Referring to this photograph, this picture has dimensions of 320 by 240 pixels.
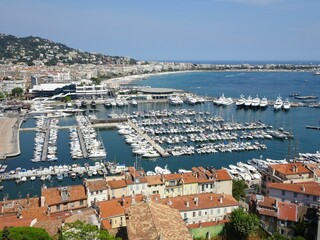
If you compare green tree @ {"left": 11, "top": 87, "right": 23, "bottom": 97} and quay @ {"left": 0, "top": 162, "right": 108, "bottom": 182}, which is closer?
quay @ {"left": 0, "top": 162, "right": 108, "bottom": 182}

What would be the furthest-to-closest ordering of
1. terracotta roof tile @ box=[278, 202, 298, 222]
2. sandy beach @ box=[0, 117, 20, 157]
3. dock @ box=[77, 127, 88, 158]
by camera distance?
1. sandy beach @ box=[0, 117, 20, 157]
2. dock @ box=[77, 127, 88, 158]
3. terracotta roof tile @ box=[278, 202, 298, 222]

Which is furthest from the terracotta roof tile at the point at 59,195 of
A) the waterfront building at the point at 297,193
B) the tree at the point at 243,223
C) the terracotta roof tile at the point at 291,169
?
the terracotta roof tile at the point at 291,169

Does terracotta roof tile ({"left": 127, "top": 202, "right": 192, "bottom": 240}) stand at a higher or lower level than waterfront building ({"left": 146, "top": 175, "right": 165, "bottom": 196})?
A: higher

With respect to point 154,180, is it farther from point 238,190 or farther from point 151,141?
point 151,141

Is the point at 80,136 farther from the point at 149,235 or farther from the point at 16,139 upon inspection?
the point at 149,235

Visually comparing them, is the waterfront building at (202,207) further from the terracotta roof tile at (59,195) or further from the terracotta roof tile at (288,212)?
the terracotta roof tile at (59,195)

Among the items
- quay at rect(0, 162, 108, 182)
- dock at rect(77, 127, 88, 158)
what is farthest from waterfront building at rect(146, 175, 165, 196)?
dock at rect(77, 127, 88, 158)

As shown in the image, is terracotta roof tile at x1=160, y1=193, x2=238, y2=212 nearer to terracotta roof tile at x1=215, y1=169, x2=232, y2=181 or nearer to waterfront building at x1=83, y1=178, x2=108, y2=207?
terracotta roof tile at x1=215, y1=169, x2=232, y2=181

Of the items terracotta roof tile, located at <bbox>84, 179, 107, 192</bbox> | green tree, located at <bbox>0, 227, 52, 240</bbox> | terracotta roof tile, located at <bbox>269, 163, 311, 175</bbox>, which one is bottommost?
terracotta roof tile, located at <bbox>84, 179, 107, 192</bbox>
